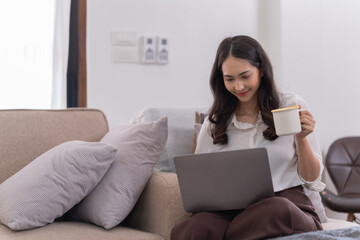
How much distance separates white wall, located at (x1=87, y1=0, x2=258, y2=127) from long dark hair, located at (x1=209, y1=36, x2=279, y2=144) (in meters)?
1.02

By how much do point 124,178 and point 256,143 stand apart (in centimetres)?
50

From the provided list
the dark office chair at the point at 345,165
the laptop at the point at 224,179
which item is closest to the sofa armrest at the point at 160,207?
the laptop at the point at 224,179

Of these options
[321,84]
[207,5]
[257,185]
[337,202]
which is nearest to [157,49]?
[207,5]

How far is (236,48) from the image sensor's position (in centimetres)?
184

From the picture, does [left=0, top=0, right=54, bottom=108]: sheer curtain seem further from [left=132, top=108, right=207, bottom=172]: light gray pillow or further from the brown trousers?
the brown trousers

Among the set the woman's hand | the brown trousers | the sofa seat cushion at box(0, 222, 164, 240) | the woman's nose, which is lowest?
the sofa seat cushion at box(0, 222, 164, 240)

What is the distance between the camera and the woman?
1461 millimetres

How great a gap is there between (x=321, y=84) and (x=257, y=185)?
1.94 metres

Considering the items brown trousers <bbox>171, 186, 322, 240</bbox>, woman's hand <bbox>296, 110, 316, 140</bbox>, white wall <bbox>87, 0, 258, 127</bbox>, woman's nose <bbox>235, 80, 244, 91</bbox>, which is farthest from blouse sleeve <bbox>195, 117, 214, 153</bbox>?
white wall <bbox>87, 0, 258, 127</bbox>

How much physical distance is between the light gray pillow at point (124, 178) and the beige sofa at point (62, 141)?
0.04 metres

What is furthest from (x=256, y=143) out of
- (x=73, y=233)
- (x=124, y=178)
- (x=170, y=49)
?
(x=170, y=49)

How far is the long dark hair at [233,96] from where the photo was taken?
5.97 ft

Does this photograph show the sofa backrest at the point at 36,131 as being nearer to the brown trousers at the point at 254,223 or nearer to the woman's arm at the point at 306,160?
the brown trousers at the point at 254,223

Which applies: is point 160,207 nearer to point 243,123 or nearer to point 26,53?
point 243,123
